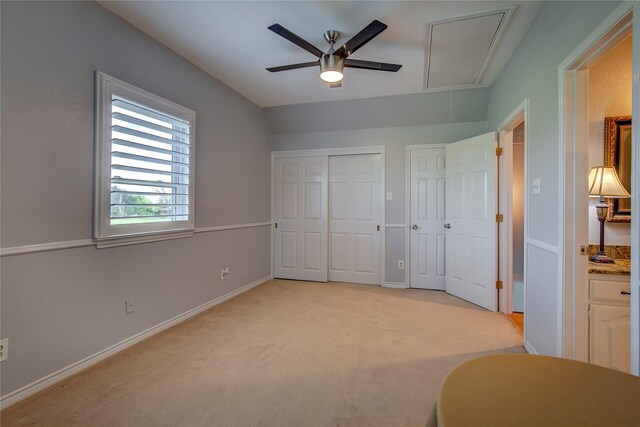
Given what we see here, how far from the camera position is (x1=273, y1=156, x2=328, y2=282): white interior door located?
4.56 m

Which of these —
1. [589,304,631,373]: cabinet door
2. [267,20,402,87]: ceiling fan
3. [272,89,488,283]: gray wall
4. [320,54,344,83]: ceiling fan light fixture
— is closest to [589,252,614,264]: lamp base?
[589,304,631,373]: cabinet door

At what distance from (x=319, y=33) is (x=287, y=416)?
270cm

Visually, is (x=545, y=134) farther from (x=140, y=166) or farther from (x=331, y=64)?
(x=140, y=166)

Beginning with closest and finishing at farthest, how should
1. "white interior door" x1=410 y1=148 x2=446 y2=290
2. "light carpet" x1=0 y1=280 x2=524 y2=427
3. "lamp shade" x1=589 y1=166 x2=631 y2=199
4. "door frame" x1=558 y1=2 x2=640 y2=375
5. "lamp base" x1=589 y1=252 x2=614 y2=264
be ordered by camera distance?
1. "light carpet" x1=0 y1=280 x2=524 y2=427
2. "door frame" x1=558 y1=2 x2=640 y2=375
3. "lamp base" x1=589 y1=252 x2=614 y2=264
4. "lamp shade" x1=589 y1=166 x2=631 y2=199
5. "white interior door" x1=410 y1=148 x2=446 y2=290

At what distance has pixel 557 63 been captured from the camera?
1.89 meters

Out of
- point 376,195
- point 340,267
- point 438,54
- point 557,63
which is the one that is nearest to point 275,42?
point 438,54

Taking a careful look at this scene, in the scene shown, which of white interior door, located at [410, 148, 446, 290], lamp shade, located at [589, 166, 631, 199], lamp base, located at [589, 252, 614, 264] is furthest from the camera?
white interior door, located at [410, 148, 446, 290]

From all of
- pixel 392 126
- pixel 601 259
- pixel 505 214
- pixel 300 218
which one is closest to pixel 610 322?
pixel 601 259

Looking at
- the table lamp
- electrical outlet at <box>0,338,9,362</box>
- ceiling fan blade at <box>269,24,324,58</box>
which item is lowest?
electrical outlet at <box>0,338,9,362</box>

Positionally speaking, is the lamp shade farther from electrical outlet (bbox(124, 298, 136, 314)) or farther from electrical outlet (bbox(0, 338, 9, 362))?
electrical outlet (bbox(0, 338, 9, 362))

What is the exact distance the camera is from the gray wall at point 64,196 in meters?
1.72

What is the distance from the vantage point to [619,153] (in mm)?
2174

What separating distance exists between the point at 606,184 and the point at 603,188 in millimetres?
37

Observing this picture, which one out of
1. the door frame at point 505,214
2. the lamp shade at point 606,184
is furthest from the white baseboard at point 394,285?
the lamp shade at point 606,184
